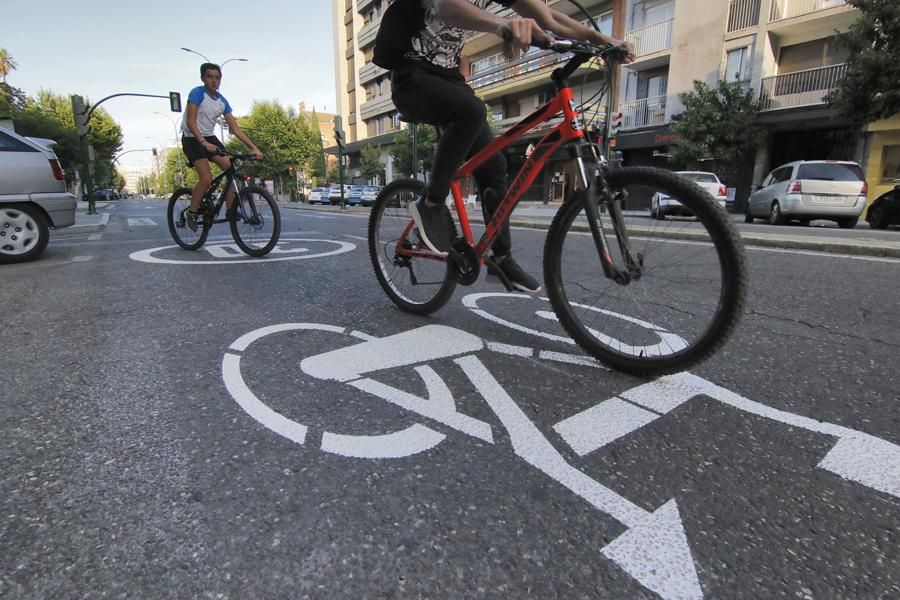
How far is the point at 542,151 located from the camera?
2404 mm

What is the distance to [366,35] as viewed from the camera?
46.6 meters

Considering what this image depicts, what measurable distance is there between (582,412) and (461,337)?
957mm

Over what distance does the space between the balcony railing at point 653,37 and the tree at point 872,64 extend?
7929mm

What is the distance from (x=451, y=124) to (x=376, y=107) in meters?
47.5

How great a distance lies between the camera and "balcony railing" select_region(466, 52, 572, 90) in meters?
2.46

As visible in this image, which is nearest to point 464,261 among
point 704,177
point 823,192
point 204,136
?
point 204,136

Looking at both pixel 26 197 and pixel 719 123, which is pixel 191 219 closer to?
pixel 26 197

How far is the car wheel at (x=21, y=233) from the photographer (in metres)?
5.23

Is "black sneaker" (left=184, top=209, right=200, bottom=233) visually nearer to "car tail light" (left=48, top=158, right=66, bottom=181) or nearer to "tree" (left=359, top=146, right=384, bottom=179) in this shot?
"car tail light" (left=48, top=158, right=66, bottom=181)

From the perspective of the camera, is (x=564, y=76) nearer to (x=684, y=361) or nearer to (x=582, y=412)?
(x=684, y=361)

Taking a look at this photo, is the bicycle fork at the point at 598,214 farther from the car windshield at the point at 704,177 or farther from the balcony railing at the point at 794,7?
the balcony railing at the point at 794,7

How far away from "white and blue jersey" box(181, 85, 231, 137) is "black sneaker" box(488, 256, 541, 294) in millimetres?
4639

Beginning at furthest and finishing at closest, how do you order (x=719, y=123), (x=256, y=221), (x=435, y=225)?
(x=719, y=123) < (x=256, y=221) < (x=435, y=225)

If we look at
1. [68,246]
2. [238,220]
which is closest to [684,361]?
[238,220]
